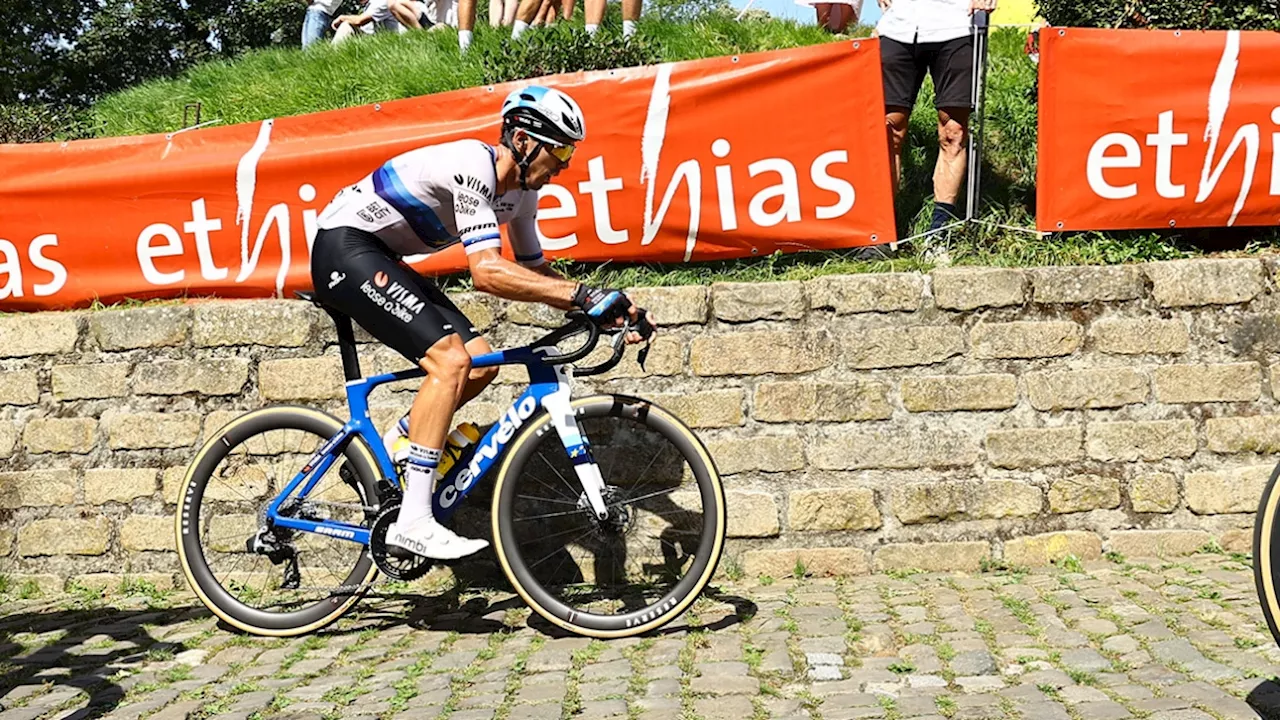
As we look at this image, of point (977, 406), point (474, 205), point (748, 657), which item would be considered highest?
point (474, 205)

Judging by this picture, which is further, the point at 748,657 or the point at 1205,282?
the point at 1205,282

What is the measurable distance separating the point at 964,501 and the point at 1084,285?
1175mm

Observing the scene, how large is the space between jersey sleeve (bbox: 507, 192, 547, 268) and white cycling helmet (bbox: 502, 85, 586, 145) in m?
Result: 0.42

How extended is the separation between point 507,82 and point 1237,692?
4.55m

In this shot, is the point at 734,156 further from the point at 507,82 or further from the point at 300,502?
the point at 300,502

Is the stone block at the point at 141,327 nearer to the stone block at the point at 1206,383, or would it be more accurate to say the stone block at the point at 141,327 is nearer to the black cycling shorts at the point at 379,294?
the black cycling shorts at the point at 379,294

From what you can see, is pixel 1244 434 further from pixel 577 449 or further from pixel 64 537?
pixel 64 537

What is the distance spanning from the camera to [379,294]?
5590mm

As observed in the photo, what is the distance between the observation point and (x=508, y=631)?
19.2 ft

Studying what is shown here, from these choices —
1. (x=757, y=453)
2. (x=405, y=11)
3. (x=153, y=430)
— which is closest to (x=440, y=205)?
(x=757, y=453)

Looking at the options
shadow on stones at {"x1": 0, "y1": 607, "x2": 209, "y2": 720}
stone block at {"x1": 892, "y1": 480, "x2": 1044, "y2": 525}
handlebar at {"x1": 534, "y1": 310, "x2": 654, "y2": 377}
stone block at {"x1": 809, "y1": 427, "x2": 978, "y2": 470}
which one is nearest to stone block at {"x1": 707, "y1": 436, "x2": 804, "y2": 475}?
stone block at {"x1": 809, "y1": 427, "x2": 978, "y2": 470}

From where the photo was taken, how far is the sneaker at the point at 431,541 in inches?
220

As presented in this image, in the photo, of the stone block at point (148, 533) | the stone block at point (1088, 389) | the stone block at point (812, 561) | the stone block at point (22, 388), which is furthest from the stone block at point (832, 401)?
the stone block at point (22, 388)

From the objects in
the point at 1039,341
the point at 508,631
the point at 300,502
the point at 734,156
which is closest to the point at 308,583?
the point at 300,502
